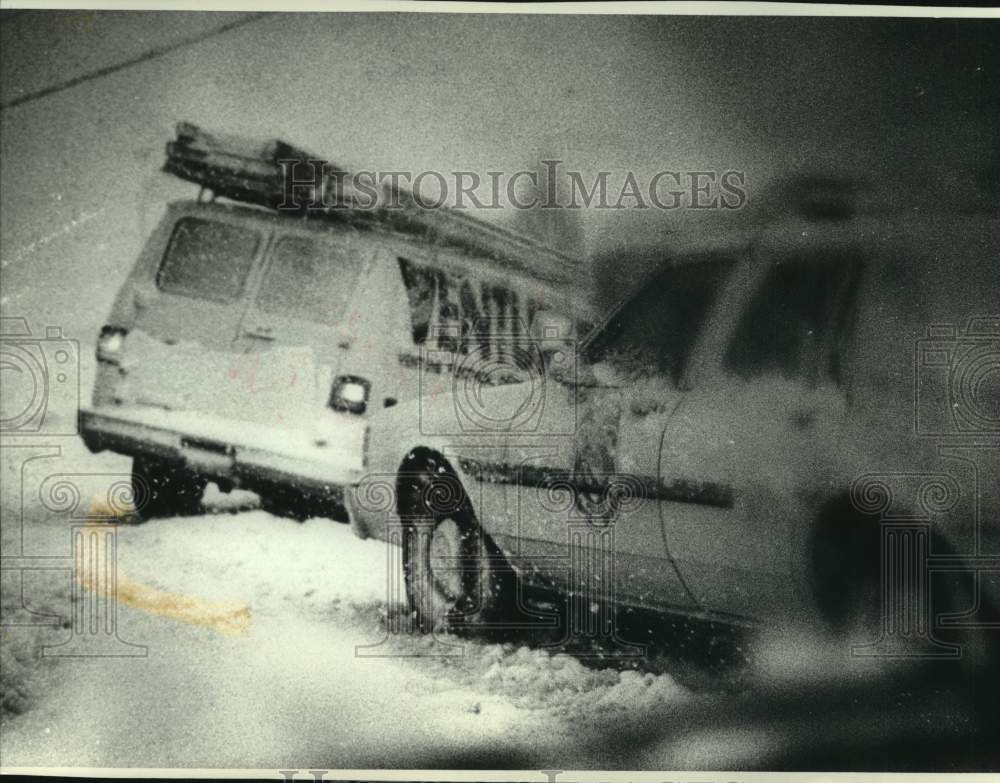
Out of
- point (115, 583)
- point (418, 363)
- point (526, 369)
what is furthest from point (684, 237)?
point (115, 583)

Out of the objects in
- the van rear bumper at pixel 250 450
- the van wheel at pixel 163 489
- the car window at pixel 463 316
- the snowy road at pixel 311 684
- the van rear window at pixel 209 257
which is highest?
the van rear window at pixel 209 257

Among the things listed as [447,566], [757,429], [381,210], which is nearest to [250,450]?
[447,566]

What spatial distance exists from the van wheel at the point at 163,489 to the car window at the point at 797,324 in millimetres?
1706

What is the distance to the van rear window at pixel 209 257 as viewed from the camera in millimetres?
3961

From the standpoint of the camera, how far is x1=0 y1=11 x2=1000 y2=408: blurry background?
397 centimetres

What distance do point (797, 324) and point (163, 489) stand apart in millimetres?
2045

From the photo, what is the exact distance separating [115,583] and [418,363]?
1172mm

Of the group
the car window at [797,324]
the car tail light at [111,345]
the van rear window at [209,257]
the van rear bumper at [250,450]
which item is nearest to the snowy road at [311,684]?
the van rear bumper at [250,450]

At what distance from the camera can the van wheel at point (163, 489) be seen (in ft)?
13.0

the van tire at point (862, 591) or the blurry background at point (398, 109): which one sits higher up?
the blurry background at point (398, 109)

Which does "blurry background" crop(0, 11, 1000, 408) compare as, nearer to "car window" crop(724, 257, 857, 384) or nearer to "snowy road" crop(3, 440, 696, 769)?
"car window" crop(724, 257, 857, 384)

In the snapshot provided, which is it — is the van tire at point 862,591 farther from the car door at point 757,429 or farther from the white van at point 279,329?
the white van at point 279,329

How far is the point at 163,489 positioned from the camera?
3.96 m

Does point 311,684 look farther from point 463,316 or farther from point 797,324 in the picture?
point 797,324
